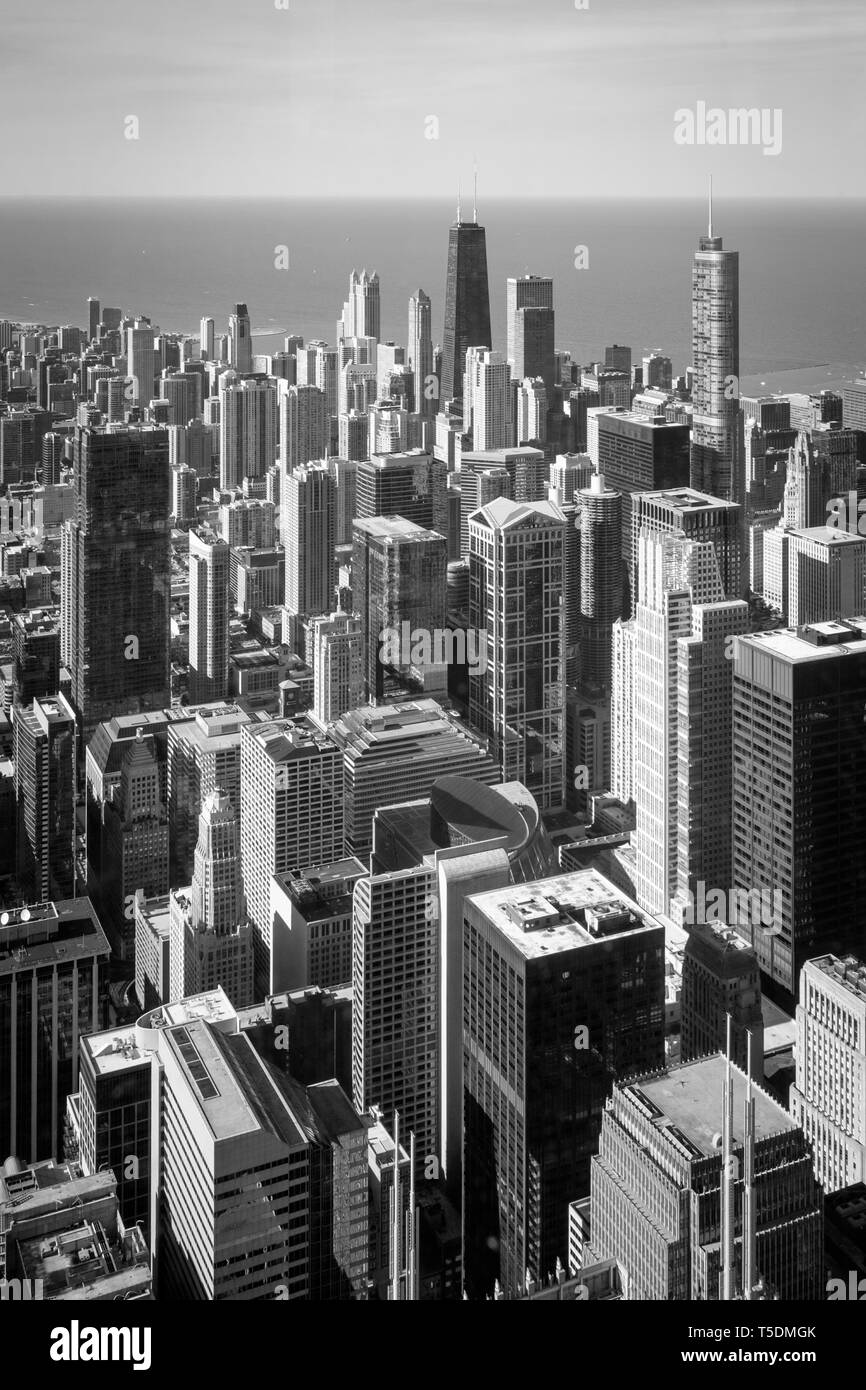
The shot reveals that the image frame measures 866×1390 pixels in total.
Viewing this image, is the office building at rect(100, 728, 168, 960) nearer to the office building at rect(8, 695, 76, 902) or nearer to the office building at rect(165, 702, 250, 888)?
the office building at rect(165, 702, 250, 888)

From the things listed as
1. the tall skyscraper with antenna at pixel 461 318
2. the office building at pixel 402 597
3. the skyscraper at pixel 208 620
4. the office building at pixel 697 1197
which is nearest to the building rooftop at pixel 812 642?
the office building at pixel 402 597

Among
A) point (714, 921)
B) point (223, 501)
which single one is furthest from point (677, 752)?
point (223, 501)

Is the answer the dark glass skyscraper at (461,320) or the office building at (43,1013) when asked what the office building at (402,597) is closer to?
the dark glass skyscraper at (461,320)

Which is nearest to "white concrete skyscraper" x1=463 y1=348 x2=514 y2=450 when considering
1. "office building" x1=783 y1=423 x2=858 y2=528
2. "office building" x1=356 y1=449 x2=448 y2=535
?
"office building" x1=356 y1=449 x2=448 y2=535

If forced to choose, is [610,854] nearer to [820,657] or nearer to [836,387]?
[820,657]

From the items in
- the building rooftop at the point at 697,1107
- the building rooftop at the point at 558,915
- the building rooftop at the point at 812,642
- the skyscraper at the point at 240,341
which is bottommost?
the building rooftop at the point at 697,1107

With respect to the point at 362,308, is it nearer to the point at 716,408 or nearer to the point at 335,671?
the point at 335,671
